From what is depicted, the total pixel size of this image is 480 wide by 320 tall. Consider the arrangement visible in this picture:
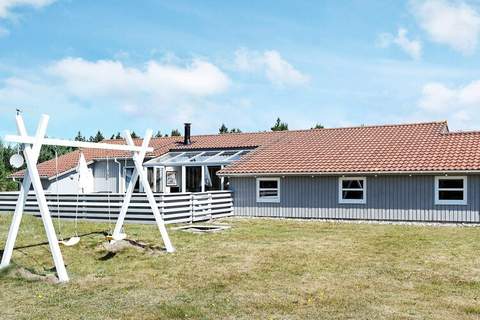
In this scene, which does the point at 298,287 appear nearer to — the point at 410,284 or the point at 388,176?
the point at 410,284

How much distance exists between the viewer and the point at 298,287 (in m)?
9.65

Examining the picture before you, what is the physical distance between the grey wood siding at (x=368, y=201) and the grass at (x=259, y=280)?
343 centimetres

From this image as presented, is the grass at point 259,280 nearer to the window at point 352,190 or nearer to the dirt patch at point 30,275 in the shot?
the dirt patch at point 30,275

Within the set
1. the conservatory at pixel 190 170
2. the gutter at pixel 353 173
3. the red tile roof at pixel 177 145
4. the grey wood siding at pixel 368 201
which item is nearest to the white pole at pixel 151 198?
the gutter at pixel 353 173

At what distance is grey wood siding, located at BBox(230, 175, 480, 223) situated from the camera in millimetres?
19812

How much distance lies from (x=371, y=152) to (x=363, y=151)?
433 millimetres

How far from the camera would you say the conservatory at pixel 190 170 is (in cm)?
2759

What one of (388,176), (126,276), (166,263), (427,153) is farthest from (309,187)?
(126,276)

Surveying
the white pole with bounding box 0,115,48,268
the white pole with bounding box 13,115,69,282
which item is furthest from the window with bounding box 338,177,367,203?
the white pole with bounding box 0,115,48,268

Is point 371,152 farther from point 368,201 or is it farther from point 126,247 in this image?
point 126,247

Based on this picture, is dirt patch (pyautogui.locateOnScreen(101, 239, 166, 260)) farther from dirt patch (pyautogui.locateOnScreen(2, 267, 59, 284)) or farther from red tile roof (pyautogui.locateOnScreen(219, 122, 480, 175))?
red tile roof (pyautogui.locateOnScreen(219, 122, 480, 175))

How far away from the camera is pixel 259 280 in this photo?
10.3 m

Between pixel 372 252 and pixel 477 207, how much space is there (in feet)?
26.3

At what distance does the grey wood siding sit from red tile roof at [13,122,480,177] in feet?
1.63
